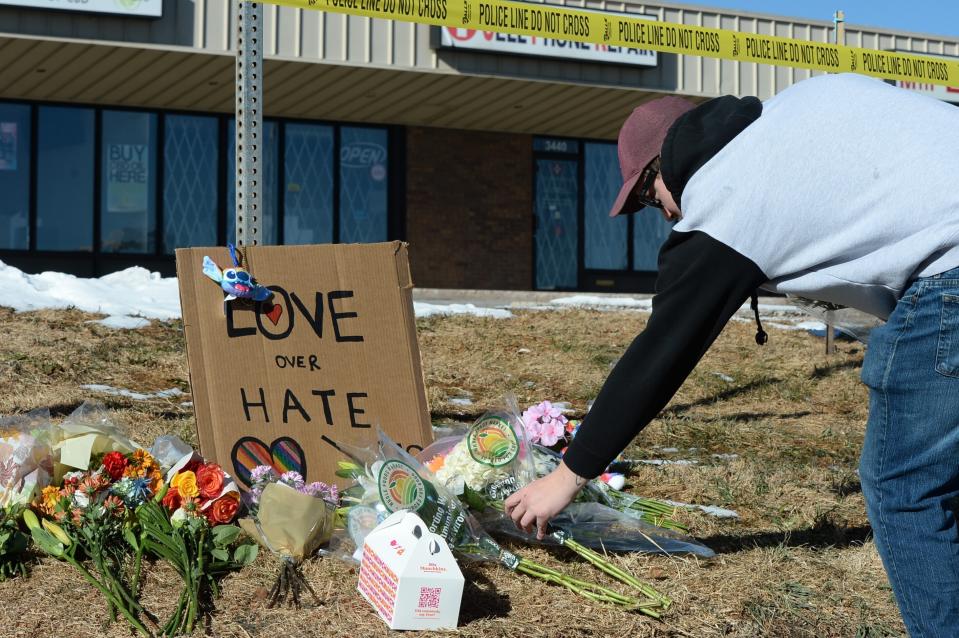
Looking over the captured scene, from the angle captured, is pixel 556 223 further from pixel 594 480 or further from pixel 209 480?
pixel 209 480

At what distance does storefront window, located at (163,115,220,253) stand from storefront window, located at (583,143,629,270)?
5772 millimetres

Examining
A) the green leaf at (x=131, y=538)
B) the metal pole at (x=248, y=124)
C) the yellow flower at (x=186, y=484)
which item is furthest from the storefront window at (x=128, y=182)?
the green leaf at (x=131, y=538)

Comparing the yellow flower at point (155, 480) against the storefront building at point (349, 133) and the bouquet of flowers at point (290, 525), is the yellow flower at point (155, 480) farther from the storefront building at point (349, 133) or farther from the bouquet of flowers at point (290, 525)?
the storefront building at point (349, 133)

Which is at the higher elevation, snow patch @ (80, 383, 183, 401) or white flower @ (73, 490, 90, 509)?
snow patch @ (80, 383, 183, 401)

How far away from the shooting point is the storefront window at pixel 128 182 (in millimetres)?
13812

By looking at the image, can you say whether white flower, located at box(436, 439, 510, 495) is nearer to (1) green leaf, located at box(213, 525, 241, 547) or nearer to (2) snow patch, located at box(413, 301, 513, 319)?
(1) green leaf, located at box(213, 525, 241, 547)

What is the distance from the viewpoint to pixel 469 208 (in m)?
15.1

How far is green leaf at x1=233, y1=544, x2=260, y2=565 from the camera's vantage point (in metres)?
2.77

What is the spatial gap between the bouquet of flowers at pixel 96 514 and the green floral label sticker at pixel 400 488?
0.70 meters

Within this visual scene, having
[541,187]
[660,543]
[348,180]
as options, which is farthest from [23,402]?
[541,187]

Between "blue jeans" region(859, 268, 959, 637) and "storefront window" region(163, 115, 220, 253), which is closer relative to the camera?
"blue jeans" region(859, 268, 959, 637)

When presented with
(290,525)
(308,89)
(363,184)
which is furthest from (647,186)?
(363,184)

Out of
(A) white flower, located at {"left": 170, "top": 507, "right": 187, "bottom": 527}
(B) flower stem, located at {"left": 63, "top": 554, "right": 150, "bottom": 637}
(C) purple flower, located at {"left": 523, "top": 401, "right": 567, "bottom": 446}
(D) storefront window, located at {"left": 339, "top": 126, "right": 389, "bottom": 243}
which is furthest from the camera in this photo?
(D) storefront window, located at {"left": 339, "top": 126, "right": 389, "bottom": 243}

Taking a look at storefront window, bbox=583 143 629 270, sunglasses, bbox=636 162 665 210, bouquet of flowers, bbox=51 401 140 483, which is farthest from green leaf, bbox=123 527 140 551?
storefront window, bbox=583 143 629 270
